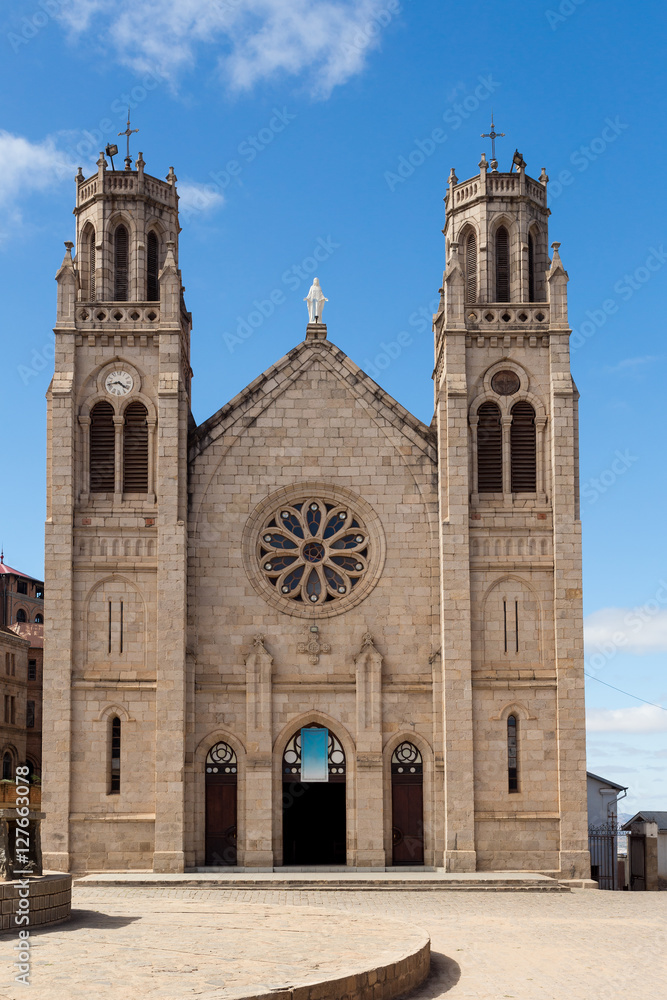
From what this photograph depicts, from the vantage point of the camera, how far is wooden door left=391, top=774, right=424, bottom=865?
116ft

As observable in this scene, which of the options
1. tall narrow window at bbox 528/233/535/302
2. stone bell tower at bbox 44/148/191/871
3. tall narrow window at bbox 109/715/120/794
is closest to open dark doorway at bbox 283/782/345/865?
stone bell tower at bbox 44/148/191/871

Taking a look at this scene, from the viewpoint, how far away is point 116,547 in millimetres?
36062

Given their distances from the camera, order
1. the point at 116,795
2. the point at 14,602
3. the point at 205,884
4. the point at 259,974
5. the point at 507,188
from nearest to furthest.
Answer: the point at 259,974, the point at 205,884, the point at 116,795, the point at 507,188, the point at 14,602

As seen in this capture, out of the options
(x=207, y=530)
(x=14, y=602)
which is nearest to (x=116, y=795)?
(x=207, y=530)

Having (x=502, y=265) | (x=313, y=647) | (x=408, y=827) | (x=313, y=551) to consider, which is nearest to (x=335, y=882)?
(x=408, y=827)

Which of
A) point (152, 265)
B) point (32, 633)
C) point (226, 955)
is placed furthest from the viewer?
point (32, 633)

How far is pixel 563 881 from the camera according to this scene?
33.7m

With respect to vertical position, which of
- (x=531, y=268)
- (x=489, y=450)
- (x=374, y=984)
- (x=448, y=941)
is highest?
(x=531, y=268)

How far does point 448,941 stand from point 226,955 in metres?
6.29

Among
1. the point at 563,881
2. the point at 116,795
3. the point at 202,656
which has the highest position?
the point at 202,656

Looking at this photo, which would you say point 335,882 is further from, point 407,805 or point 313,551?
point 313,551

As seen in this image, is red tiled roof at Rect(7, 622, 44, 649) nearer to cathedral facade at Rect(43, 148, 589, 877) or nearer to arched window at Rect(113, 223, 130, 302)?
cathedral facade at Rect(43, 148, 589, 877)

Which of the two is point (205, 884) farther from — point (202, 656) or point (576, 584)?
point (576, 584)

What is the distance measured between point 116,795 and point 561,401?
16936mm
